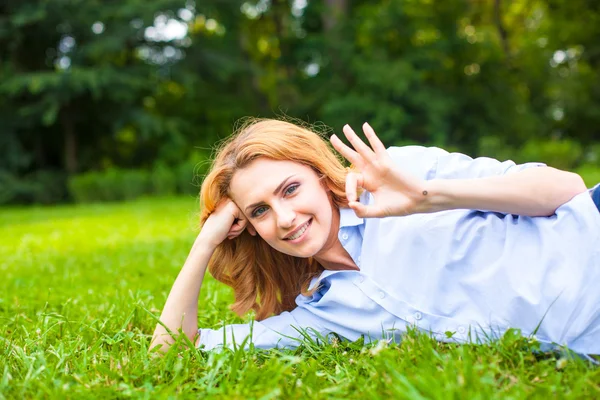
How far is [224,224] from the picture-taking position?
291 centimetres

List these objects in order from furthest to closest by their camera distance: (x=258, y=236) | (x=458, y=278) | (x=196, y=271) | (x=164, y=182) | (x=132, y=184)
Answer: (x=132, y=184)
(x=164, y=182)
(x=258, y=236)
(x=196, y=271)
(x=458, y=278)

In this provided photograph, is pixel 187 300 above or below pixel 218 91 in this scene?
below

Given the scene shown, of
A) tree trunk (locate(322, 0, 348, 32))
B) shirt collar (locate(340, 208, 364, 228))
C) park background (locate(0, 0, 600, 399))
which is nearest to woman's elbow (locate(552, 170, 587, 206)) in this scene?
shirt collar (locate(340, 208, 364, 228))

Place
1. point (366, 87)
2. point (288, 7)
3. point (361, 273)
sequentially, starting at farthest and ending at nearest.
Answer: point (288, 7) < point (366, 87) < point (361, 273)

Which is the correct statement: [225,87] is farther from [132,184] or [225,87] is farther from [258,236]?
[258,236]

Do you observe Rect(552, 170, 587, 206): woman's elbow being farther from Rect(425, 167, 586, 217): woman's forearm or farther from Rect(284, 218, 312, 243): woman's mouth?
Rect(284, 218, 312, 243): woman's mouth

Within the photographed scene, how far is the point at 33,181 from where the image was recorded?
1947 centimetres

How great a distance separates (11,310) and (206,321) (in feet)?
4.37

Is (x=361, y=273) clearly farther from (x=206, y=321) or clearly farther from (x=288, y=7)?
(x=288, y=7)

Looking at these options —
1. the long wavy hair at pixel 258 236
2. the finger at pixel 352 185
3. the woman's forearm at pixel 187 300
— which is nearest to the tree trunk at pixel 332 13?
the long wavy hair at pixel 258 236

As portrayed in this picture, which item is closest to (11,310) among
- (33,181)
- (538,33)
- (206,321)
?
(206,321)

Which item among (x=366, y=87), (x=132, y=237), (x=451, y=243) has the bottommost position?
(x=132, y=237)

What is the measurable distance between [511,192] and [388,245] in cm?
56

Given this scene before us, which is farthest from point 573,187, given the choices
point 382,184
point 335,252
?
point 335,252
